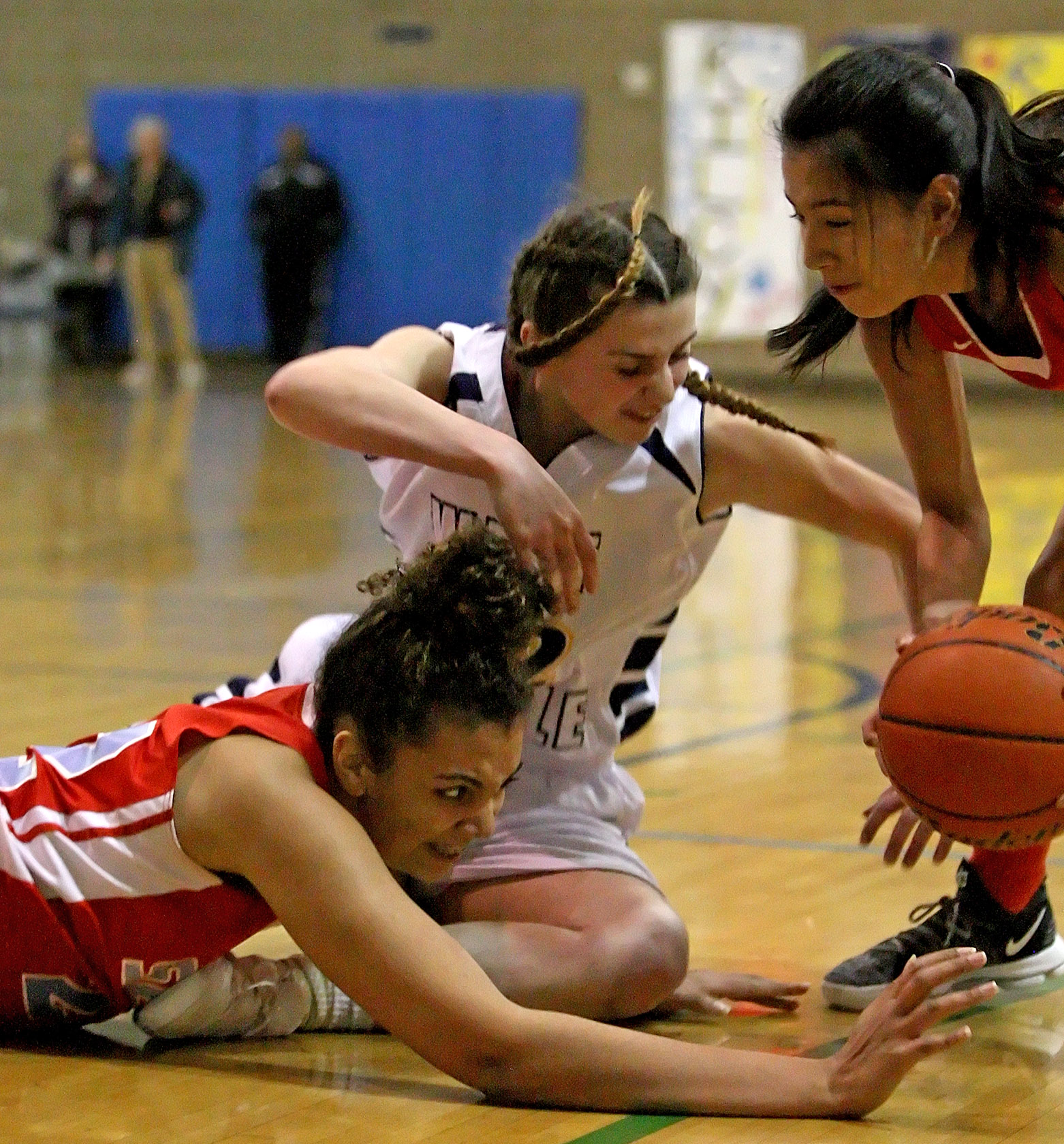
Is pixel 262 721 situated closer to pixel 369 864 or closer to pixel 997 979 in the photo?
pixel 369 864

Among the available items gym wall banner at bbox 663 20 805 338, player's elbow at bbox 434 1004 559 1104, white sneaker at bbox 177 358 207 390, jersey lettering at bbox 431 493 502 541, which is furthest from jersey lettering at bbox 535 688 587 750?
white sneaker at bbox 177 358 207 390

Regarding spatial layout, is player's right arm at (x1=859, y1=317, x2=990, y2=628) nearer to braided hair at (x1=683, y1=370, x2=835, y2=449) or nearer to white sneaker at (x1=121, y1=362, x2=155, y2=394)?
braided hair at (x1=683, y1=370, x2=835, y2=449)

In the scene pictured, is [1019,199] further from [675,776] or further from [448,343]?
[675,776]

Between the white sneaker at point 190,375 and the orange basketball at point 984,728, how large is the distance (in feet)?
41.5

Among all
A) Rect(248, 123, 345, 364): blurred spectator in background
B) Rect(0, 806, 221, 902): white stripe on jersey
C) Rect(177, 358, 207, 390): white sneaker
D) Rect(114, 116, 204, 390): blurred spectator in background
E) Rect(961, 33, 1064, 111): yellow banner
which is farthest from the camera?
Rect(177, 358, 207, 390): white sneaker

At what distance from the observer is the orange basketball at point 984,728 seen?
7.74 feet

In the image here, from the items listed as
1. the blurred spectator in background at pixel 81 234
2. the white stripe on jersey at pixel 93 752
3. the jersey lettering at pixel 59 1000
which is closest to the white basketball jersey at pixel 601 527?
the white stripe on jersey at pixel 93 752

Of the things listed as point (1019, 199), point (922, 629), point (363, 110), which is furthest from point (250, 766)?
point (363, 110)

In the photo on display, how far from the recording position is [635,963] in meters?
2.55

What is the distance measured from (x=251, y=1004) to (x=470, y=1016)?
480mm

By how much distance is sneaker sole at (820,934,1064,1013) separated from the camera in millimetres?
2646

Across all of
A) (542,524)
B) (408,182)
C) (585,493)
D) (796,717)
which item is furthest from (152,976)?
(408,182)

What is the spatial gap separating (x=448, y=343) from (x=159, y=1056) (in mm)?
1056

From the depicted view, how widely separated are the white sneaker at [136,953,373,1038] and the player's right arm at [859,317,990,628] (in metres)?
0.95
